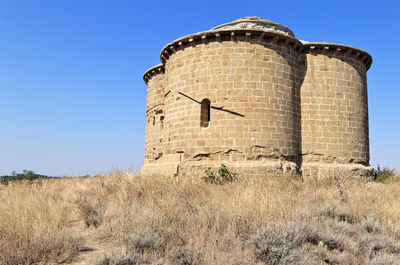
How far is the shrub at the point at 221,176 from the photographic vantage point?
987 centimetres

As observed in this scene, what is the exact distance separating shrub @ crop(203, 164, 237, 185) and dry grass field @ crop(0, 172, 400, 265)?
293cm

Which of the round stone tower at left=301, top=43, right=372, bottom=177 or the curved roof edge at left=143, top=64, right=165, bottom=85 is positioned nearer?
the round stone tower at left=301, top=43, right=372, bottom=177

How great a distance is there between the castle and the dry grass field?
3.79m

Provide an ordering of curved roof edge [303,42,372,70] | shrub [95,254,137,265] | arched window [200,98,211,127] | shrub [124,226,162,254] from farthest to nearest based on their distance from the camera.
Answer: curved roof edge [303,42,372,70] < arched window [200,98,211,127] < shrub [124,226,162,254] < shrub [95,254,137,265]

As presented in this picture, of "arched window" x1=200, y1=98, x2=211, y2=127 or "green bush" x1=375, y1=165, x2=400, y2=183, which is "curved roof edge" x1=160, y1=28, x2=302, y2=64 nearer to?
"arched window" x1=200, y1=98, x2=211, y2=127

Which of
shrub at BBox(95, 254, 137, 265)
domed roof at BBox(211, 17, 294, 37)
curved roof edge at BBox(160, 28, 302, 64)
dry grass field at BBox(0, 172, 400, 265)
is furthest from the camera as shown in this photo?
domed roof at BBox(211, 17, 294, 37)

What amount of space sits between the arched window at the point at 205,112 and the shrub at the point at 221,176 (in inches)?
74.6

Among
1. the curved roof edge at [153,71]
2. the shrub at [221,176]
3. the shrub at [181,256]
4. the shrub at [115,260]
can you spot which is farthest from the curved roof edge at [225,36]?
the shrub at [115,260]

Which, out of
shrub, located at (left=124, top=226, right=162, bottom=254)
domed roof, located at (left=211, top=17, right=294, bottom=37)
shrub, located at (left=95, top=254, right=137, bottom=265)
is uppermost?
domed roof, located at (left=211, top=17, right=294, bottom=37)

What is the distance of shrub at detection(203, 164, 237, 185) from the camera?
9867 millimetres

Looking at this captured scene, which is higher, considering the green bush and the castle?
the castle

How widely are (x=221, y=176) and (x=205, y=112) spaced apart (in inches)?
105

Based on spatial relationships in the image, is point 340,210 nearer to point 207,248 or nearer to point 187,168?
point 207,248

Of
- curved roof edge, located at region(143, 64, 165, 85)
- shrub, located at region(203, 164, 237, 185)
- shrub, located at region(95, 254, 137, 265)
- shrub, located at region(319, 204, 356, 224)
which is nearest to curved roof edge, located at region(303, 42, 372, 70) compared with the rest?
shrub, located at region(203, 164, 237, 185)
